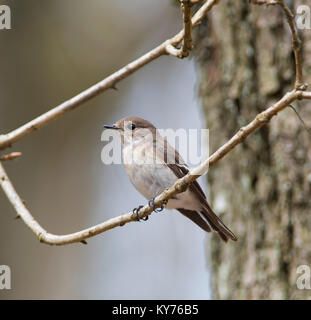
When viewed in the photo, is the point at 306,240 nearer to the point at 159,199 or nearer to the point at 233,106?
the point at 233,106

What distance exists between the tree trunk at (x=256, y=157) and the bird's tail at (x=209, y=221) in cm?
45

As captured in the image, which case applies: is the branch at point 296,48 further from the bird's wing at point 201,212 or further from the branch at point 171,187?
the bird's wing at point 201,212

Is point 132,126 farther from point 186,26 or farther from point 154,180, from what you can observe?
point 186,26

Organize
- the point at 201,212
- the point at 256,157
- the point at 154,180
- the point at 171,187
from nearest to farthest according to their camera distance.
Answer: the point at 171,187, the point at 154,180, the point at 201,212, the point at 256,157

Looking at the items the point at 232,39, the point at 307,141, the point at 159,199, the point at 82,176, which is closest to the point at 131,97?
the point at 82,176

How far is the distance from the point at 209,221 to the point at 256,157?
0.72 m

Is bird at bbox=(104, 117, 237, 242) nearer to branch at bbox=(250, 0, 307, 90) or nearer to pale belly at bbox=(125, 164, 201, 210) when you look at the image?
pale belly at bbox=(125, 164, 201, 210)

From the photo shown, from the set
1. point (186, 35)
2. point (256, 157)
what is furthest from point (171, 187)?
point (256, 157)

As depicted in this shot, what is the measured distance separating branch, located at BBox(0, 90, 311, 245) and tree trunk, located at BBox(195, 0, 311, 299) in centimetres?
157

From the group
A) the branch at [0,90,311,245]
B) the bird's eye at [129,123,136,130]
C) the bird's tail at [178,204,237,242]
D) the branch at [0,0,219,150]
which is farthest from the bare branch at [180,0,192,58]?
the bird's eye at [129,123,136,130]

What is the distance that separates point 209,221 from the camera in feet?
13.9

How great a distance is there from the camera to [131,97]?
31.5ft

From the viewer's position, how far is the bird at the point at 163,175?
416 centimetres
